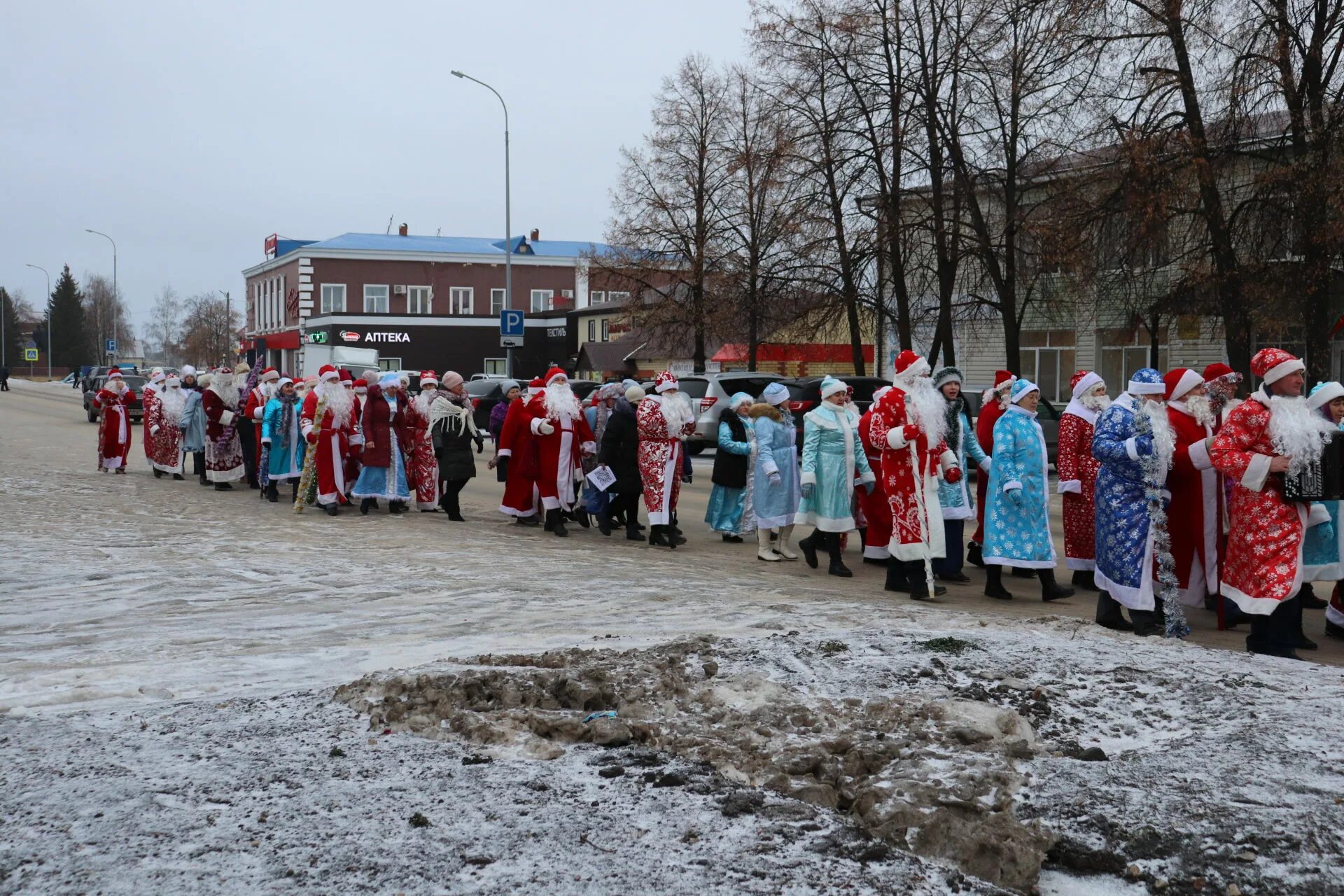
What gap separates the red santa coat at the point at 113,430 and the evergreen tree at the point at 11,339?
10906 centimetres

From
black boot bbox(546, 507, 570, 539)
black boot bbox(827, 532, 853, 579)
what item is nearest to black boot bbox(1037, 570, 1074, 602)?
black boot bbox(827, 532, 853, 579)

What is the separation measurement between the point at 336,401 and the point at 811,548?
256 inches

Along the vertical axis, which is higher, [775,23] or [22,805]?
[775,23]

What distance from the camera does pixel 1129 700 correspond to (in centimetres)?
542

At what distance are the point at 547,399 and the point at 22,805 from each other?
957cm

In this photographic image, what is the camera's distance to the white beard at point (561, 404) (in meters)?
13.7

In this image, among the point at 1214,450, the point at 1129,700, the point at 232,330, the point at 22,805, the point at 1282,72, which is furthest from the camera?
the point at 232,330

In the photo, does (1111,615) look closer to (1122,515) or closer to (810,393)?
(1122,515)

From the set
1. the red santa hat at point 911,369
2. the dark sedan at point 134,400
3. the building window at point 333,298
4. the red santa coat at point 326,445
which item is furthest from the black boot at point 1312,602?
the building window at point 333,298

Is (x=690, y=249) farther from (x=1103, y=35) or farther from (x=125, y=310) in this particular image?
(x=125, y=310)

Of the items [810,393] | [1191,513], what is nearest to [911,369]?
[1191,513]

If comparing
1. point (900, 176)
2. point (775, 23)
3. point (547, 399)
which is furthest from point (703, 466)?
point (547, 399)

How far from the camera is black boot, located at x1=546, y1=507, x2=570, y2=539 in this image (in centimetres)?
1347

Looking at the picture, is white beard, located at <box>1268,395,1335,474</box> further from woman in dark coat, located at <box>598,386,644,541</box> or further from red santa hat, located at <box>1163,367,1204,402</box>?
woman in dark coat, located at <box>598,386,644,541</box>
